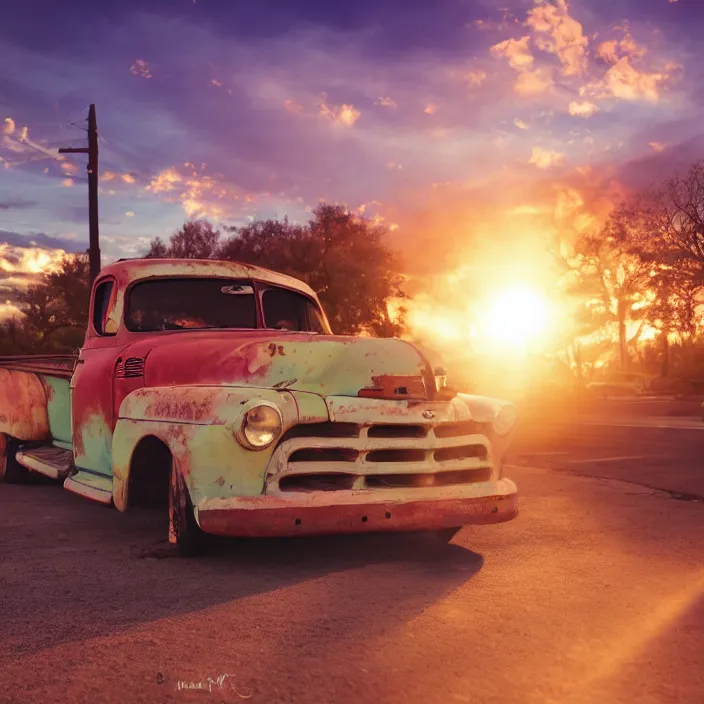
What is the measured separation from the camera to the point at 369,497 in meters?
4.73

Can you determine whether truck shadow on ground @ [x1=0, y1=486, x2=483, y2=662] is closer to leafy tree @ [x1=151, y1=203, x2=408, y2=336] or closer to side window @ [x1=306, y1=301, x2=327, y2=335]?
side window @ [x1=306, y1=301, x2=327, y2=335]

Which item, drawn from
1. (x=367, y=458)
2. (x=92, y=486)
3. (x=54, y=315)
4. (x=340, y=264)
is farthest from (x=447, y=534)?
(x=54, y=315)

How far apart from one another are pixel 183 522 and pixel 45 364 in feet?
13.7

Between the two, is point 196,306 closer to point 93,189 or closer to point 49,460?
point 49,460

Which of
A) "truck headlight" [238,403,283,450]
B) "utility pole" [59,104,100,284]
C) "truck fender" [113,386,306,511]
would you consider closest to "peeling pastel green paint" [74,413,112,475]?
"truck fender" [113,386,306,511]

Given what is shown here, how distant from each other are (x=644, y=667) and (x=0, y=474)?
6969 millimetres

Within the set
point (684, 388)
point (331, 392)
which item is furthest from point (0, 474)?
point (684, 388)

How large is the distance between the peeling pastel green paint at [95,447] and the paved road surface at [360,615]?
0.46 metres

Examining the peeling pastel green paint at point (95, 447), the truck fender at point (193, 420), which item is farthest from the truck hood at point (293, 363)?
the peeling pastel green paint at point (95, 447)

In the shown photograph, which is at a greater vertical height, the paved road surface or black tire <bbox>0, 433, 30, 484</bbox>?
black tire <bbox>0, 433, 30, 484</bbox>

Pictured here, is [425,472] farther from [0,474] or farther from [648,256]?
[648,256]

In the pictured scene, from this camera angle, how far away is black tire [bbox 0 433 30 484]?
8.41 metres

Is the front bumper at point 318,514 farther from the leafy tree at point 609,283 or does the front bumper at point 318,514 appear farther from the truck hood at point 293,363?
the leafy tree at point 609,283

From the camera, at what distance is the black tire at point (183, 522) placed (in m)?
4.93
